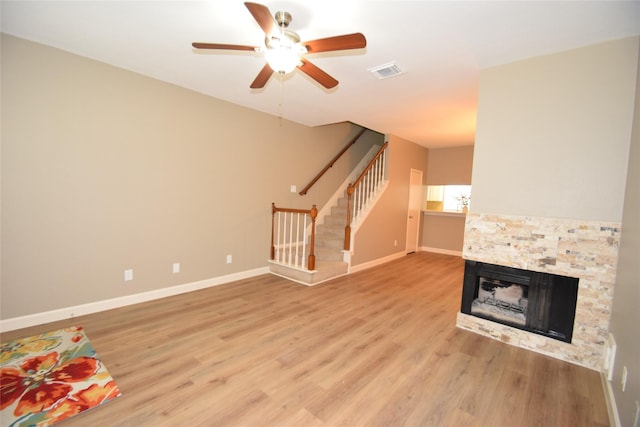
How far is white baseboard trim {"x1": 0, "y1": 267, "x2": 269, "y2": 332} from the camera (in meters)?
2.55

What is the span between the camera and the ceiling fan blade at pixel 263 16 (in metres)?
1.44

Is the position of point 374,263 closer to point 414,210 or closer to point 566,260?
point 414,210

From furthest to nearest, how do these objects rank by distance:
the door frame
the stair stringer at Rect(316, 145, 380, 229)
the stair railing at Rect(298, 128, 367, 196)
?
the door frame → the stair stringer at Rect(316, 145, 380, 229) → the stair railing at Rect(298, 128, 367, 196)

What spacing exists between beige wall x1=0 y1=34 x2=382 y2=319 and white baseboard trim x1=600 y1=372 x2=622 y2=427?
4.00 meters

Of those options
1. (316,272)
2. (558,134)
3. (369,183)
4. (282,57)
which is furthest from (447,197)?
(282,57)

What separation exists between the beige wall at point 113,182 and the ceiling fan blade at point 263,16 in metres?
2.29

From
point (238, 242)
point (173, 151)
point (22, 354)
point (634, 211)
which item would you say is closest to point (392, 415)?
point (634, 211)

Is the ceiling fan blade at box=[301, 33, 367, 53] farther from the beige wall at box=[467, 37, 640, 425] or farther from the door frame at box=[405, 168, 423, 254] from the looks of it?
the door frame at box=[405, 168, 423, 254]

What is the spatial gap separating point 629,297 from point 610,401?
76cm

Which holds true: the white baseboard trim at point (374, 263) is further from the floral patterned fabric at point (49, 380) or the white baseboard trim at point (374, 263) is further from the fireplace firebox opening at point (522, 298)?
the floral patterned fabric at point (49, 380)

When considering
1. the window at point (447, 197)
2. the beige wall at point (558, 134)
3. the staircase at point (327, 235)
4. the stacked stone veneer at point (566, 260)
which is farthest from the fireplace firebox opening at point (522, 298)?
the window at point (447, 197)

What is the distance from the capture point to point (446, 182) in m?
6.90

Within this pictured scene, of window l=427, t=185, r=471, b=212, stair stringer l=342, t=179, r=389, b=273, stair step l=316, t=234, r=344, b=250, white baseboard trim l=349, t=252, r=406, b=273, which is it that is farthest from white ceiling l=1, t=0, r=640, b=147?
window l=427, t=185, r=471, b=212

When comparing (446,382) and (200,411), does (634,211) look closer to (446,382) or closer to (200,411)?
(446,382)
